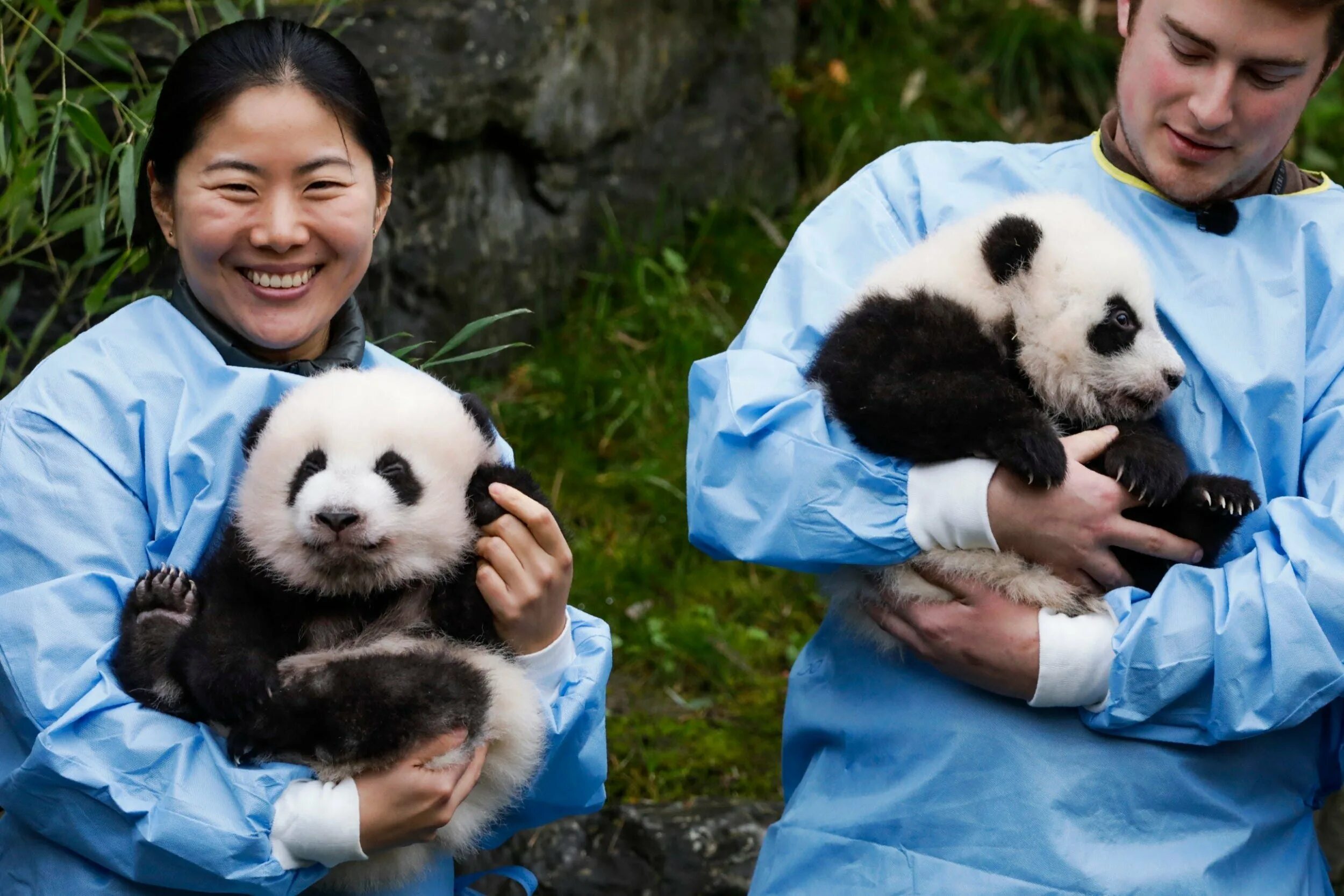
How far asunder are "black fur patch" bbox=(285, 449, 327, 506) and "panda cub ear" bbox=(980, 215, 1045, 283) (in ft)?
4.36

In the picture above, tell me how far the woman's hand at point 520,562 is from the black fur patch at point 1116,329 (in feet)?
3.65

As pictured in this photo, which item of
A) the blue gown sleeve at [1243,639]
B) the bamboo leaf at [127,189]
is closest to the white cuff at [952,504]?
the blue gown sleeve at [1243,639]

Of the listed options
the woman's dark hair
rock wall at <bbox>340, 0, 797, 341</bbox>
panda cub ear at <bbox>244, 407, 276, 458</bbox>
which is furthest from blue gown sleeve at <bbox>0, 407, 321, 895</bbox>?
rock wall at <bbox>340, 0, 797, 341</bbox>

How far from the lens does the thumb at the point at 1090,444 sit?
8.80 ft

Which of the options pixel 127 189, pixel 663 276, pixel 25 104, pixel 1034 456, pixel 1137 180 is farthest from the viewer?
pixel 663 276

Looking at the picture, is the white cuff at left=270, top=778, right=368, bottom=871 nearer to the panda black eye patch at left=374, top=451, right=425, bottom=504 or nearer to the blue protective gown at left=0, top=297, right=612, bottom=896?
the blue protective gown at left=0, top=297, right=612, bottom=896

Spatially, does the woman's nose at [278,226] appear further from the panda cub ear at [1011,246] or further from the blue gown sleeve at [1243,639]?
the blue gown sleeve at [1243,639]

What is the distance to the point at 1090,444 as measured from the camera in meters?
2.69

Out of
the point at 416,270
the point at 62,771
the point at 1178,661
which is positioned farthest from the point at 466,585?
the point at 416,270

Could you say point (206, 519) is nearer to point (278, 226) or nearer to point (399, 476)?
point (399, 476)

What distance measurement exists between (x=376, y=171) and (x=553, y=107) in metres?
2.60

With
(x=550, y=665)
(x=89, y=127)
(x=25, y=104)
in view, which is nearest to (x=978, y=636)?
(x=550, y=665)

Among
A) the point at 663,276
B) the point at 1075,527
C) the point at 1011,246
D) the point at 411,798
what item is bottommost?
the point at 663,276

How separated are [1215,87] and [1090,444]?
→ 74cm
